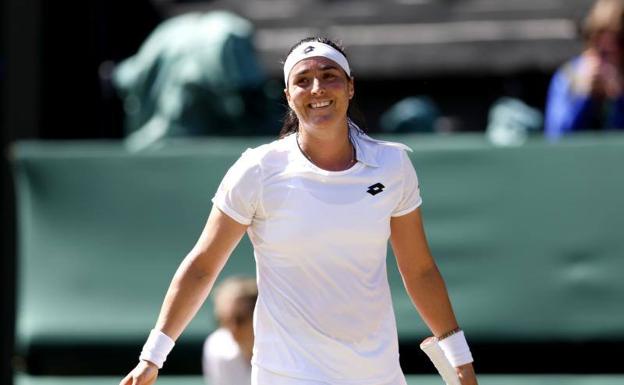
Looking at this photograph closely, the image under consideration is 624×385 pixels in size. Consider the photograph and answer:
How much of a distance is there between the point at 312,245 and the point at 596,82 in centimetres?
379

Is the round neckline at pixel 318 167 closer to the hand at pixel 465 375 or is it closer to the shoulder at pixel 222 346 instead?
the hand at pixel 465 375

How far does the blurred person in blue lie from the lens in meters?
7.54

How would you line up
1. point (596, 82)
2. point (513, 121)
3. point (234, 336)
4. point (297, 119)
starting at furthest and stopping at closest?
point (513, 121)
point (596, 82)
point (234, 336)
point (297, 119)

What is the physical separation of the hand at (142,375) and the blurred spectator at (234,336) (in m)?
2.24

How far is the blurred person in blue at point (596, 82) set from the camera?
24.7 feet

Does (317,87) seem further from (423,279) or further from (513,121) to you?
(513,121)

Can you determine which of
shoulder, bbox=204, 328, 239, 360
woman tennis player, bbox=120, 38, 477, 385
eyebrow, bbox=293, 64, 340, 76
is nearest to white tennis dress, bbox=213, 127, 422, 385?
woman tennis player, bbox=120, 38, 477, 385

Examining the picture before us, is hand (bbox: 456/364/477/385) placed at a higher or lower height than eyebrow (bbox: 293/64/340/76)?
lower

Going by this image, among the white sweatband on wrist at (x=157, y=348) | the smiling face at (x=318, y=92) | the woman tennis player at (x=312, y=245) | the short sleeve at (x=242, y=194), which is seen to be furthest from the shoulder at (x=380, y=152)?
the white sweatband on wrist at (x=157, y=348)

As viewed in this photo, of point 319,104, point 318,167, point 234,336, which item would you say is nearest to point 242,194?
point 318,167

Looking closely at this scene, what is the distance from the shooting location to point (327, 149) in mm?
4441

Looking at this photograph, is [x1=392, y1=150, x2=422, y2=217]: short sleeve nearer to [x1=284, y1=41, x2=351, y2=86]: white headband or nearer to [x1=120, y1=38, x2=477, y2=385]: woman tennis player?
[x1=120, y1=38, x2=477, y2=385]: woman tennis player

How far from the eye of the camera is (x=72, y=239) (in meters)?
7.89

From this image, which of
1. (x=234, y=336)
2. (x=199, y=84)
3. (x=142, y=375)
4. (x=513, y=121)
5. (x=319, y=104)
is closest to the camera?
(x=142, y=375)
